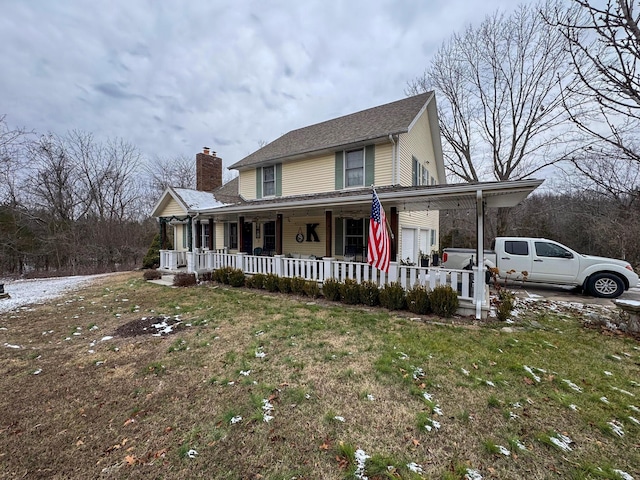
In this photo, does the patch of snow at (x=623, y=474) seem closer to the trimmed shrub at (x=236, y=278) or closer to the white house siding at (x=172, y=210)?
the trimmed shrub at (x=236, y=278)

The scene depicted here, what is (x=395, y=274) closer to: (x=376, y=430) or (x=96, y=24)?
(x=376, y=430)

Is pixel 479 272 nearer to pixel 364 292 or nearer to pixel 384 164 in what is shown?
pixel 364 292

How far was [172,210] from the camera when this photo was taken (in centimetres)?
1338

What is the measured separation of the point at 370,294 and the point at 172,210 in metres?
11.1

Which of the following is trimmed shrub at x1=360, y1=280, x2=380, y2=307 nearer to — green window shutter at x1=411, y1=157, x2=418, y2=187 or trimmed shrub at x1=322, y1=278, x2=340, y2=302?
trimmed shrub at x1=322, y1=278, x2=340, y2=302

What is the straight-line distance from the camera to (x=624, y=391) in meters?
3.28

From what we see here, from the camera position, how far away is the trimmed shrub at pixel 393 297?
6.69 m

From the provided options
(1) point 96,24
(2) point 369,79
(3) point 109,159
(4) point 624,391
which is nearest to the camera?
(4) point 624,391

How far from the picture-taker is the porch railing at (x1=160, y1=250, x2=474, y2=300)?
6.54 meters

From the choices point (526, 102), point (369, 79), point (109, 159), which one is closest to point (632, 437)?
point (369, 79)

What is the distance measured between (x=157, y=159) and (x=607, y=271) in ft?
107

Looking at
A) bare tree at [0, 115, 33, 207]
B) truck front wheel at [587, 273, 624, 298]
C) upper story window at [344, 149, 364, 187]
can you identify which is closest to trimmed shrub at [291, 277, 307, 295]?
upper story window at [344, 149, 364, 187]

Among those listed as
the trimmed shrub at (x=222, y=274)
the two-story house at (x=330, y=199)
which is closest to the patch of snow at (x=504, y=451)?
the two-story house at (x=330, y=199)

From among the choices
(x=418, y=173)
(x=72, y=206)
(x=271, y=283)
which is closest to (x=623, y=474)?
(x=271, y=283)
